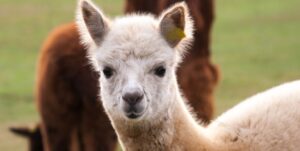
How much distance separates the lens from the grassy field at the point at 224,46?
68.7 feet

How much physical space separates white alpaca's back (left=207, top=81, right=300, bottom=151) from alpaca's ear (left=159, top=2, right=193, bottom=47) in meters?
0.70

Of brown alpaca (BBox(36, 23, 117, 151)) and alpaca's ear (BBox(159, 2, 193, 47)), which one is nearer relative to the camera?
alpaca's ear (BBox(159, 2, 193, 47))

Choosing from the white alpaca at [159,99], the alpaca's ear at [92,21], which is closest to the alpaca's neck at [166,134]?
the white alpaca at [159,99]

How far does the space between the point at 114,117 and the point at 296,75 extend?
1435cm

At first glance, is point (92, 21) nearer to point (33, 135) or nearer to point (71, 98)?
point (71, 98)

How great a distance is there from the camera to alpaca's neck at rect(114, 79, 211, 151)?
7867 mm

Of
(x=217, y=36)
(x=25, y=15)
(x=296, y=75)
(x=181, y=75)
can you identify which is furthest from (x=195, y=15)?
(x=25, y=15)

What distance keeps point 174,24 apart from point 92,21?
23.4 inches

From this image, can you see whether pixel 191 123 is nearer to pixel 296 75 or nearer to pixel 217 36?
pixel 296 75

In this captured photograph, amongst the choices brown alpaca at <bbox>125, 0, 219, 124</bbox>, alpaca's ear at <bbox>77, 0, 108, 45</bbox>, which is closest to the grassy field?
brown alpaca at <bbox>125, 0, 219, 124</bbox>

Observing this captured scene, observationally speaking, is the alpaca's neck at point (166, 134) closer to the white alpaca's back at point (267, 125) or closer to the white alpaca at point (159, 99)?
the white alpaca at point (159, 99)

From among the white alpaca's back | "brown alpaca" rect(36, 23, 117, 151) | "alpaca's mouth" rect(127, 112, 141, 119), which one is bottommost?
"brown alpaca" rect(36, 23, 117, 151)

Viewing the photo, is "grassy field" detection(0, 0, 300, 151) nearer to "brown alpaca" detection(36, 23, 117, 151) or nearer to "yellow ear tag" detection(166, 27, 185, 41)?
"brown alpaca" detection(36, 23, 117, 151)

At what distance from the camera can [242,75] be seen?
23.1m
